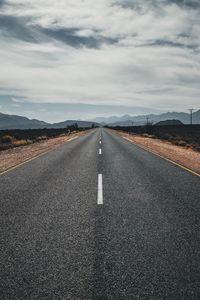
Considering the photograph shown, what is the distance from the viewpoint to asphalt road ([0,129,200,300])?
3.54m

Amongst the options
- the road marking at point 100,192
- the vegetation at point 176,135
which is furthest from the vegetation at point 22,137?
the road marking at point 100,192

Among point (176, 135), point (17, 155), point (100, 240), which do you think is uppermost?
point (176, 135)

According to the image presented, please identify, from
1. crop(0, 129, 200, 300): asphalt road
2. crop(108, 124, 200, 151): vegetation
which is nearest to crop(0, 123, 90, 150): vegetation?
crop(108, 124, 200, 151): vegetation

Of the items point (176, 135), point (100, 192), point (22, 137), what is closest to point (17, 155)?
point (100, 192)

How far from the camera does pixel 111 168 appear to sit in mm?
12562

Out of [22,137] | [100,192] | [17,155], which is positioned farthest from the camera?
[22,137]

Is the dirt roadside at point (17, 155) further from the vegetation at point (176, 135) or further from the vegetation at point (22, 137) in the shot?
the vegetation at point (176, 135)

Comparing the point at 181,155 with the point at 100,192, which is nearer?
the point at 100,192

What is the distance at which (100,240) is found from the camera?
16.2 feet

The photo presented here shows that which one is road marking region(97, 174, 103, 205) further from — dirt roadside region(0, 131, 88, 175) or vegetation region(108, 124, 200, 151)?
vegetation region(108, 124, 200, 151)

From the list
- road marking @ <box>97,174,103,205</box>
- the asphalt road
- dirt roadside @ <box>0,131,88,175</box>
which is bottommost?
the asphalt road

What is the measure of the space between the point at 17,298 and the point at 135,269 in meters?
1.47

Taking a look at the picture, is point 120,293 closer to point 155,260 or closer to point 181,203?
point 155,260

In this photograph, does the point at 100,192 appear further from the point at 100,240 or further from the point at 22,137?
the point at 22,137
